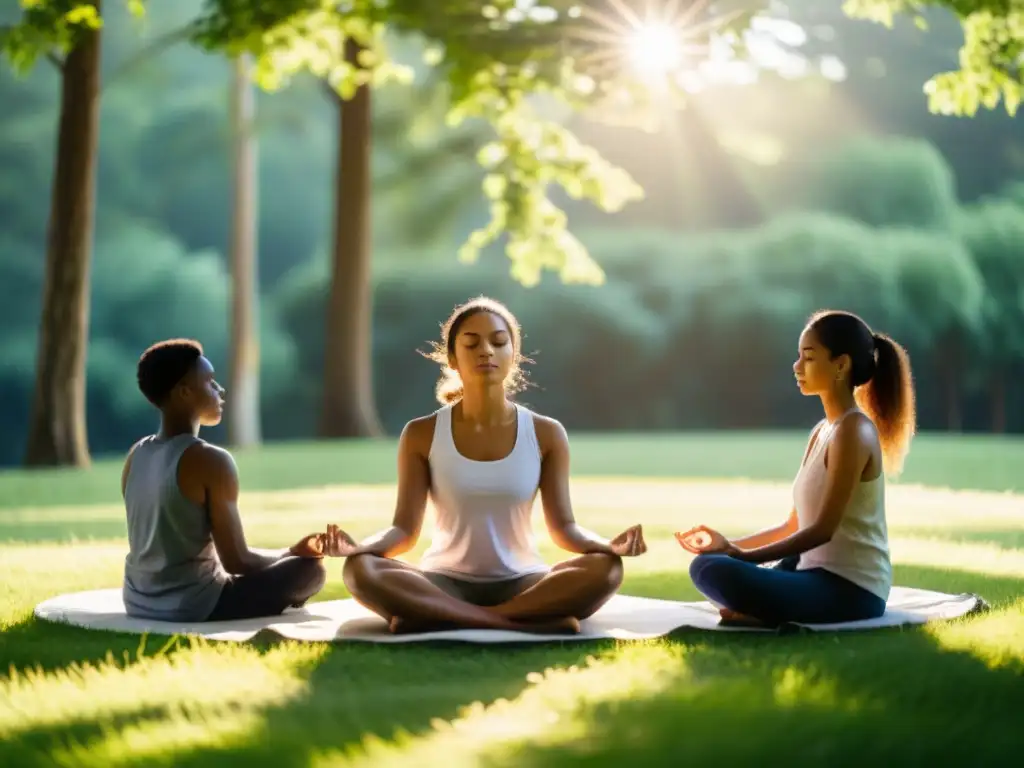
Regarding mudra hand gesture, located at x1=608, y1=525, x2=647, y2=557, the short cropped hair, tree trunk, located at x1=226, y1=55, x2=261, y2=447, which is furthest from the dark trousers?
tree trunk, located at x1=226, y1=55, x2=261, y2=447

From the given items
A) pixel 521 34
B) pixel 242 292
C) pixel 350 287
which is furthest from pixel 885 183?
pixel 521 34

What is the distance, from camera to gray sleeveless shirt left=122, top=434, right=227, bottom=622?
218 inches

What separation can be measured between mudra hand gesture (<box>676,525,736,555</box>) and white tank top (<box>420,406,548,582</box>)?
24.5 inches

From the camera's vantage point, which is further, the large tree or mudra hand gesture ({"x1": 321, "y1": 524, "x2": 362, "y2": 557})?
the large tree

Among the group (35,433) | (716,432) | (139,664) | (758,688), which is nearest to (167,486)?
(139,664)

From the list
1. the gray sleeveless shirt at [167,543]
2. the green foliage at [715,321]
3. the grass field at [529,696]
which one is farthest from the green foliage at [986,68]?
the green foliage at [715,321]

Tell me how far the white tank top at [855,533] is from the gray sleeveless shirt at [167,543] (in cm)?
229

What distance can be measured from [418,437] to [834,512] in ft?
5.20

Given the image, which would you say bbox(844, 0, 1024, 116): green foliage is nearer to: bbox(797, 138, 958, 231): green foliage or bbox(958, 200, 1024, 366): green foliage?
bbox(958, 200, 1024, 366): green foliage

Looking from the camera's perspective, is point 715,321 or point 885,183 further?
point 885,183

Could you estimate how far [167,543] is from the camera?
5586mm

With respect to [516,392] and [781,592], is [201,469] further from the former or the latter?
[516,392]

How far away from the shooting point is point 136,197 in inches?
1107

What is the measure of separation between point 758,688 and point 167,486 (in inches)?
99.8
